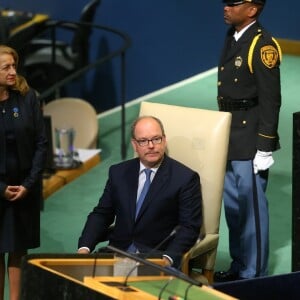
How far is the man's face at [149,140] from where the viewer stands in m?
4.16

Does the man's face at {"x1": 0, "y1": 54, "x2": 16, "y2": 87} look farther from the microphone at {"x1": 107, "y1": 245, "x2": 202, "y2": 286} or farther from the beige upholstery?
the beige upholstery

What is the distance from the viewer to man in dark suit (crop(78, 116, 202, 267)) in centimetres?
419

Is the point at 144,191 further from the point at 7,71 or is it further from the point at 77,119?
the point at 77,119

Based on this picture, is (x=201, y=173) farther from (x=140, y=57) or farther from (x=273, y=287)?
(x=140, y=57)

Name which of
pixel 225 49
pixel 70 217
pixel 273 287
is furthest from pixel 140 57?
pixel 273 287

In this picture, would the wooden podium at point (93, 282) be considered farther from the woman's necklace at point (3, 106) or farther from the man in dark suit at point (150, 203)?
the woman's necklace at point (3, 106)

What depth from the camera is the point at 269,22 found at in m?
8.59

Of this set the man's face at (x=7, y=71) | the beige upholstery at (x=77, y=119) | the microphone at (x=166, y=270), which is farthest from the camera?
the beige upholstery at (x=77, y=119)

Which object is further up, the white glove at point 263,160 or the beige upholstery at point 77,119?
the white glove at point 263,160

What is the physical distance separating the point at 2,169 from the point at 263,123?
1.18 meters

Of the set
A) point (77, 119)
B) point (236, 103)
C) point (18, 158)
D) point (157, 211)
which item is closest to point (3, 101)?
point (18, 158)

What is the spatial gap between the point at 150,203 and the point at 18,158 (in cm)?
64

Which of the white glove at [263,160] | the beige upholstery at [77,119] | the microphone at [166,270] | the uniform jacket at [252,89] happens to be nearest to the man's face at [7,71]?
the uniform jacket at [252,89]

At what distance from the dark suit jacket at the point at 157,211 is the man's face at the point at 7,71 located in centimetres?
60
